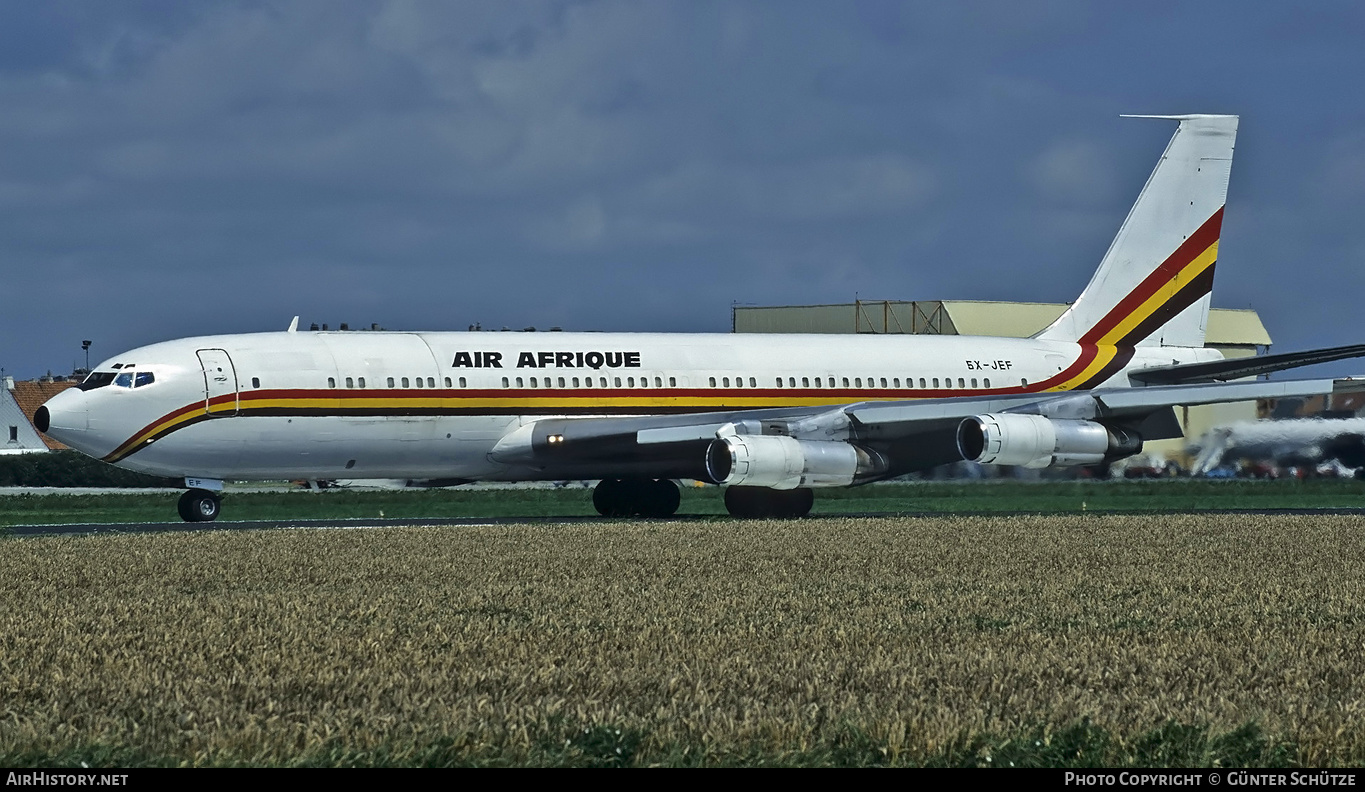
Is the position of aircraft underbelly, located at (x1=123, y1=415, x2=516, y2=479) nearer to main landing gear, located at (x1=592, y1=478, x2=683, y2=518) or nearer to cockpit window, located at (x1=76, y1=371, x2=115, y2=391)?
cockpit window, located at (x1=76, y1=371, x2=115, y2=391)

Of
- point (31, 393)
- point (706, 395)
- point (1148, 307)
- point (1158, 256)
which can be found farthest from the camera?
point (31, 393)

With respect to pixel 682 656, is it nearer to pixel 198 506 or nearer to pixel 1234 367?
pixel 198 506

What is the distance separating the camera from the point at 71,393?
38.8 m

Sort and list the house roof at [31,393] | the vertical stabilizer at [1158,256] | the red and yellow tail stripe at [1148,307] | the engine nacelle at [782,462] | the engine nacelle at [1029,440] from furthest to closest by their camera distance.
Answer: the house roof at [31,393], the vertical stabilizer at [1158,256], the red and yellow tail stripe at [1148,307], the engine nacelle at [1029,440], the engine nacelle at [782,462]

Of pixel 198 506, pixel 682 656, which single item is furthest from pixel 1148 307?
pixel 682 656

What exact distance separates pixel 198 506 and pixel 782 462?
13556 millimetres

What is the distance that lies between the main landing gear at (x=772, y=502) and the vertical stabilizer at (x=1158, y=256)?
1055cm

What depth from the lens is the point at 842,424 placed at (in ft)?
134

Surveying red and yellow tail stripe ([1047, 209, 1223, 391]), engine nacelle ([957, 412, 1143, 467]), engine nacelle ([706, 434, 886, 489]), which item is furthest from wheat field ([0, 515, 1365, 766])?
red and yellow tail stripe ([1047, 209, 1223, 391])

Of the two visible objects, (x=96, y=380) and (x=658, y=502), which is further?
(x=658, y=502)

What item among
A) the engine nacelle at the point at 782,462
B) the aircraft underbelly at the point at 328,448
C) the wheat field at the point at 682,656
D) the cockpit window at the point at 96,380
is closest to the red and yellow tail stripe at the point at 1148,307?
the engine nacelle at the point at 782,462

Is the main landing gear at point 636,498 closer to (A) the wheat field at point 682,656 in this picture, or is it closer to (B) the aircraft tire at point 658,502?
(B) the aircraft tire at point 658,502

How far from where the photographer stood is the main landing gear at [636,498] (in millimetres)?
45438

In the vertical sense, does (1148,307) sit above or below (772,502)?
above
